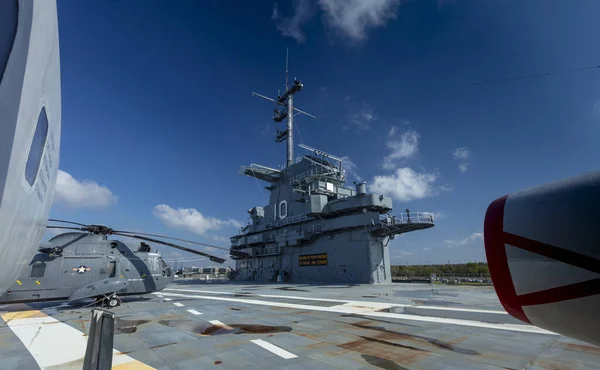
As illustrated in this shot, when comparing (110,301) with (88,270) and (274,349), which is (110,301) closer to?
(88,270)

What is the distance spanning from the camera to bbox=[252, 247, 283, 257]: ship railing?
34094 mm

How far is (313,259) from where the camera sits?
30000 millimetres

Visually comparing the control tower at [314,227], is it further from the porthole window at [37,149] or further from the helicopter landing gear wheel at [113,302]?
the porthole window at [37,149]

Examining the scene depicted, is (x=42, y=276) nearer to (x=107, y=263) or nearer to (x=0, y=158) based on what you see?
(x=107, y=263)

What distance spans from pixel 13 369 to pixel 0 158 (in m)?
6.43

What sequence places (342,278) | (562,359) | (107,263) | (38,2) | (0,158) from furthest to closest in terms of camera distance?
(342,278) < (107,263) < (562,359) < (38,2) < (0,158)

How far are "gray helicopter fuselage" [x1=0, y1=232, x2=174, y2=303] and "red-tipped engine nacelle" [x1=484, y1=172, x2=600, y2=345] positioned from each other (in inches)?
588

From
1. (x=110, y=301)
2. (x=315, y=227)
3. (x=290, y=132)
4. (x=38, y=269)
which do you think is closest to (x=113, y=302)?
(x=110, y=301)

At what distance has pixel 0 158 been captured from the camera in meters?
1.22

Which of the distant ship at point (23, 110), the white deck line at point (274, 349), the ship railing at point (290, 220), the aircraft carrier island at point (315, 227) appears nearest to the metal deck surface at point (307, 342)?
the white deck line at point (274, 349)

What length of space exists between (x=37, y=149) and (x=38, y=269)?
14330 millimetres

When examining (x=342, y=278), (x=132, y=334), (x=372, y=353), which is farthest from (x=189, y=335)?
(x=342, y=278)

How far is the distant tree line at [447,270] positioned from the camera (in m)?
39.4

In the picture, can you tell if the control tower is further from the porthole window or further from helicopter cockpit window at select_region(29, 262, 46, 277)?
the porthole window
